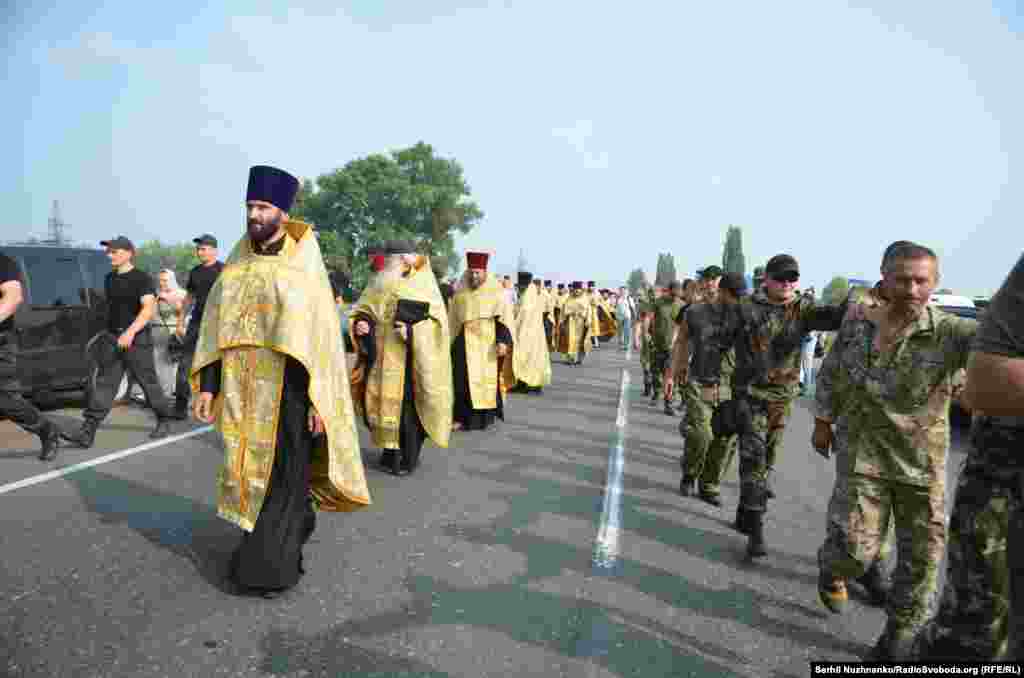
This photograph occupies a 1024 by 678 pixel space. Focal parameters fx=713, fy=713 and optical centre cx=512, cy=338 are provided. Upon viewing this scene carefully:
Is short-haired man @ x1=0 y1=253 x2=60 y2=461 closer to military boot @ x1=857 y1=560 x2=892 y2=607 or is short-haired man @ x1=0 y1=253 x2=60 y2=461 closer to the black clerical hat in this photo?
the black clerical hat

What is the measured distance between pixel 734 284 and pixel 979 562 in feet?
12.6

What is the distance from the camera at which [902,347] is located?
3334mm

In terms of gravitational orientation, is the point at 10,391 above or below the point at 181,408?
above

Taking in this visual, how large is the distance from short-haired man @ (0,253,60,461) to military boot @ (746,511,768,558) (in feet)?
19.2

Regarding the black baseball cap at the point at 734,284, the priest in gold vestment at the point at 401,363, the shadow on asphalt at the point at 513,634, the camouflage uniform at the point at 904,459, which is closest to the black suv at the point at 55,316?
the priest in gold vestment at the point at 401,363

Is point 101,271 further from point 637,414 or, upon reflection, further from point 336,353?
point 637,414

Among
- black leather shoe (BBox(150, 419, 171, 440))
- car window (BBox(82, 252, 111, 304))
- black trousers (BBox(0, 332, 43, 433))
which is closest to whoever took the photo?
black trousers (BBox(0, 332, 43, 433))

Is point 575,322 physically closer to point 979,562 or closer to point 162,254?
point 979,562

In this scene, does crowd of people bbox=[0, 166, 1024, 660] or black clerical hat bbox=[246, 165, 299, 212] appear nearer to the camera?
crowd of people bbox=[0, 166, 1024, 660]

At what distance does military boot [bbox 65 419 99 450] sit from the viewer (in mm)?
6762

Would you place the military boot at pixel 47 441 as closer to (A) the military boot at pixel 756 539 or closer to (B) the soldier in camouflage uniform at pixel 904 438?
(A) the military boot at pixel 756 539

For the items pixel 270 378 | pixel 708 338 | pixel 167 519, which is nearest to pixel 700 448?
pixel 708 338

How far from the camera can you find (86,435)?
683 centimetres

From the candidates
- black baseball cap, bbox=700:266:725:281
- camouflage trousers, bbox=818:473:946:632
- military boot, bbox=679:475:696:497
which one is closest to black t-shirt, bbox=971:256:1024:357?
camouflage trousers, bbox=818:473:946:632
